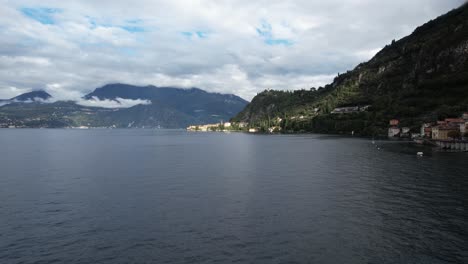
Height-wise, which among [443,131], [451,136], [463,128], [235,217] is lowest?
[235,217]

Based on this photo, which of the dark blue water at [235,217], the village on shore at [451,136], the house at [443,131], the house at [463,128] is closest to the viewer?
the dark blue water at [235,217]

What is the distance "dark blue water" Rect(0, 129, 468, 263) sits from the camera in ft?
126

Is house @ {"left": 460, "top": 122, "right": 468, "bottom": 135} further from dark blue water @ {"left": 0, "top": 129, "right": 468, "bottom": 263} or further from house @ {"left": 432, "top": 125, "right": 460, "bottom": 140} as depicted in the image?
dark blue water @ {"left": 0, "top": 129, "right": 468, "bottom": 263}

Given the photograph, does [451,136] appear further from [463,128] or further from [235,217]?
[235,217]

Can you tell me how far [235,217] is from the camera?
5147 centimetres

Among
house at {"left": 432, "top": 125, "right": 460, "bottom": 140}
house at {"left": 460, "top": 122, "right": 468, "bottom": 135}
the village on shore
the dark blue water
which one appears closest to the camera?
the dark blue water

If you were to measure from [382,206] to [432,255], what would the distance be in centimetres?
1990

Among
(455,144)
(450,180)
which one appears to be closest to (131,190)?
(450,180)

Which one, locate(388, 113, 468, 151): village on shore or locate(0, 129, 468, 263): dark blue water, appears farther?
locate(388, 113, 468, 151): village on shore

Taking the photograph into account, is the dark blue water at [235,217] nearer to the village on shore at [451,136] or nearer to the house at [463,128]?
the village on shore at [451,136]

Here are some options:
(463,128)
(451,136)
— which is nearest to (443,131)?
(463,128)

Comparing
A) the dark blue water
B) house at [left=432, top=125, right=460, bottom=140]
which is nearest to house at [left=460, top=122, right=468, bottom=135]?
house at [left=432, top=125, right=460, bottom=140]

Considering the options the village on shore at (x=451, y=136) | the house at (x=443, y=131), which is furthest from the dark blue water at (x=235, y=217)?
the house at (x=443, y=131)

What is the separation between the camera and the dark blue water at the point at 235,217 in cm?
3841
